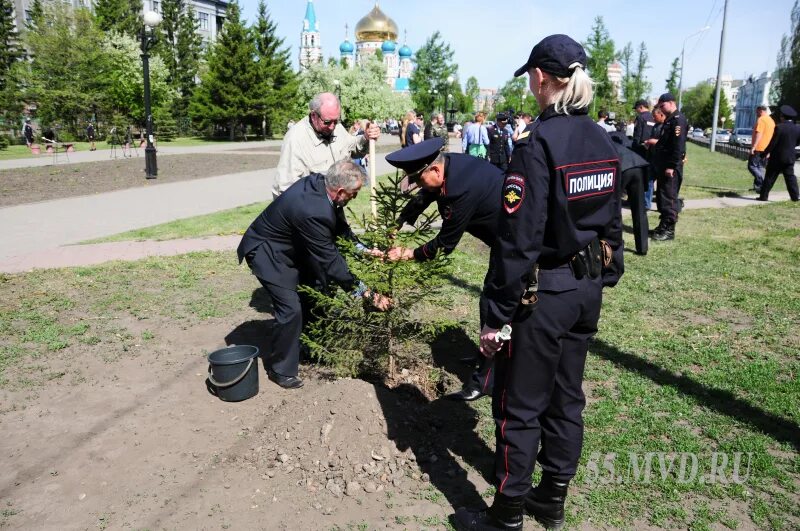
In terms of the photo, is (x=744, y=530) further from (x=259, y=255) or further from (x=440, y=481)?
(x=259, y=255)

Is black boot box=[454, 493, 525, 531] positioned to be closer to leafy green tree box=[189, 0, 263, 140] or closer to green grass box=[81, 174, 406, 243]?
green grass box=[81, 174, 406, 243]

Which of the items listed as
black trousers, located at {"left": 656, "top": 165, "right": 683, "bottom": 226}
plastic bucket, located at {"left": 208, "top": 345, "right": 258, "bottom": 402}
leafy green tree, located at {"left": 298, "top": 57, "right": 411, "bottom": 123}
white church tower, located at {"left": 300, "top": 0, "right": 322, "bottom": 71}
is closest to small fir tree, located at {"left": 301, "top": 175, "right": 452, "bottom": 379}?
plastic bucket, located at {"left": 208, "top": 345, "right": 258, "bottom": 402}

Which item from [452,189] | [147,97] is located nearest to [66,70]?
[147,97]

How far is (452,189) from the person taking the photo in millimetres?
3824

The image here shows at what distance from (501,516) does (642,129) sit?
40.4ft

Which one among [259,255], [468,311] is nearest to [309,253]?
[259,255]

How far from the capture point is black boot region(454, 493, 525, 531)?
293 centimetres

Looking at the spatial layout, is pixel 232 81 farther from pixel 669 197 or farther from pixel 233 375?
pixel 233 375

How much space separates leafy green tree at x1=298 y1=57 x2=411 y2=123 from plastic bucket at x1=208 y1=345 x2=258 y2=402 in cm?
5039

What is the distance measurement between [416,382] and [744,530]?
7.82 ft

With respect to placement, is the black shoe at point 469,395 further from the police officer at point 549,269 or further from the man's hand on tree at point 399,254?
the police officer at point 549,269

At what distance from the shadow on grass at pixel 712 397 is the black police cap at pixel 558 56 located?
280 centimetres

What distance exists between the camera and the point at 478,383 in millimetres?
4594

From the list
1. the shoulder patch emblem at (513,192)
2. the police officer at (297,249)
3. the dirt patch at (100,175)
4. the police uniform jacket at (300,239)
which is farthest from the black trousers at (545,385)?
the dirt patch at (100,175)
